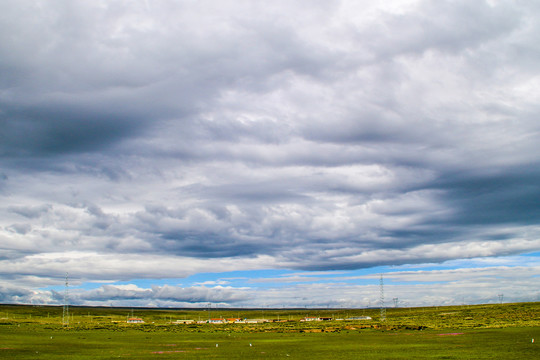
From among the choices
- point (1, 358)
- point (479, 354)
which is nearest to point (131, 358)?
point (1, 358)

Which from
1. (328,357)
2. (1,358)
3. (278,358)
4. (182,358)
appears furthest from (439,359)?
(1,358)

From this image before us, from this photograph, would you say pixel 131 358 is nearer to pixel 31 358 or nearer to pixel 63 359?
pixel 63 359

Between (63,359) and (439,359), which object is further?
(63,359)

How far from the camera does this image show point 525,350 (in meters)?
60.6

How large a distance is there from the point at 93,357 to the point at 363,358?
3506cm

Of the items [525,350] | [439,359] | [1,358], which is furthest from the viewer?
[525,350]

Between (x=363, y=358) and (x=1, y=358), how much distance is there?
45.3 meters

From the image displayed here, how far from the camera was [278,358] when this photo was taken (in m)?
55.2

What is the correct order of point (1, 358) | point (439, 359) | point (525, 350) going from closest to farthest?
point (439, 359) < point (1, 358) < point (525, 350)

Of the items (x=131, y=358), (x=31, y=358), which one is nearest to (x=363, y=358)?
(x=131, y=358)

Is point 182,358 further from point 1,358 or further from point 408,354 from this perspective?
point 408,354

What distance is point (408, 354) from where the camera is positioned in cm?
5941

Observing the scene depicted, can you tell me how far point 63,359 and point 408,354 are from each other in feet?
146

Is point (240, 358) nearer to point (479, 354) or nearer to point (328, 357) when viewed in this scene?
point (328, 357)
